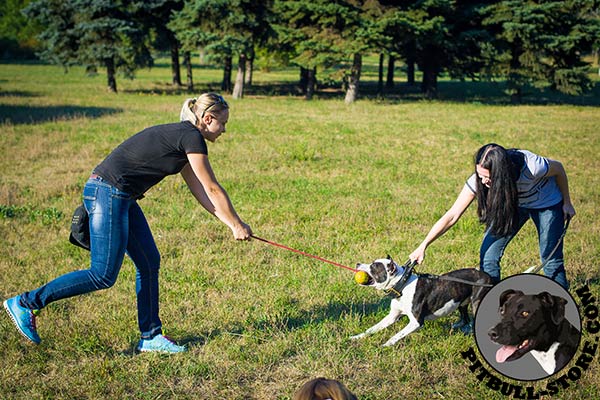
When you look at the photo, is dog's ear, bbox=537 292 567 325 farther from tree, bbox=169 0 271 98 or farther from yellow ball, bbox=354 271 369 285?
tree, bbox=169 0 271 98

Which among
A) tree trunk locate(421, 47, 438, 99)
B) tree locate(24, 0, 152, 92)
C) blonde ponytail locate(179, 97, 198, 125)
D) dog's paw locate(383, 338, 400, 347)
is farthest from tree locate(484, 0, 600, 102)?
blonde ponytail locate(179, 97, 198, 125)

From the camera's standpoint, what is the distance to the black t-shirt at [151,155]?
13.7ft

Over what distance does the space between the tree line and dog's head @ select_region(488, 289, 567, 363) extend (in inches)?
984

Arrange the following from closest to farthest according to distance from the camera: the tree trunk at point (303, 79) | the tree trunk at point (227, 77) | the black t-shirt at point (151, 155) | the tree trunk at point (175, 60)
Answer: the black t-shirt at point (151, 155) < the tree trunk at point (227, 77) < the tree trunk at point (175, 60) < the tree trunk at point (303, 79)

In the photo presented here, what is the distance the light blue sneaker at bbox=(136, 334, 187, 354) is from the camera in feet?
15.4

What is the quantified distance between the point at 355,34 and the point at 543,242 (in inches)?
954

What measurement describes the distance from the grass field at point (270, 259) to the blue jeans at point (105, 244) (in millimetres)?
645

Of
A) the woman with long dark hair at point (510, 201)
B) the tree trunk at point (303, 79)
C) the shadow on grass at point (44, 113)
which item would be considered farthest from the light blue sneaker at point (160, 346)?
the tree trunk at point (303, 79)

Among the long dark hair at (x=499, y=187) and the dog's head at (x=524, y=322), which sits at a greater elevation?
the long dark hair at (x=499, y=187)

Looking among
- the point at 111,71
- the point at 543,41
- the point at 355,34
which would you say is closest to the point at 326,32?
the point at 355,34

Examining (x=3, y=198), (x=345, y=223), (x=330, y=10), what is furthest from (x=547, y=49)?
(x=3, y=198)

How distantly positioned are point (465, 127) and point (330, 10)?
11234mm

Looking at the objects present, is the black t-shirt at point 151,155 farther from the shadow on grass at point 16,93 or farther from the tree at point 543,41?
the tree at point 543,41

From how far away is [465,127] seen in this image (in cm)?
1998
